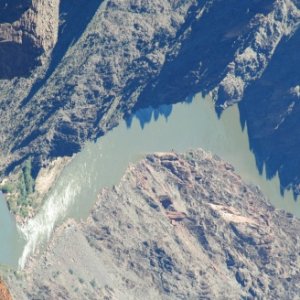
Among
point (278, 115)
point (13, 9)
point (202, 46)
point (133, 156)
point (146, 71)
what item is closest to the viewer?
point (13, 9)

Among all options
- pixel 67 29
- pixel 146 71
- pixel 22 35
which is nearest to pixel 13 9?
pixel 22 35

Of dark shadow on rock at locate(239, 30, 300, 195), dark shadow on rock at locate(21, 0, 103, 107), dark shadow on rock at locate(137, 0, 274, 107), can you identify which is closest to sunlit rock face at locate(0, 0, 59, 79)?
dark shadow on rock at locate(21, 0, 103, 107)

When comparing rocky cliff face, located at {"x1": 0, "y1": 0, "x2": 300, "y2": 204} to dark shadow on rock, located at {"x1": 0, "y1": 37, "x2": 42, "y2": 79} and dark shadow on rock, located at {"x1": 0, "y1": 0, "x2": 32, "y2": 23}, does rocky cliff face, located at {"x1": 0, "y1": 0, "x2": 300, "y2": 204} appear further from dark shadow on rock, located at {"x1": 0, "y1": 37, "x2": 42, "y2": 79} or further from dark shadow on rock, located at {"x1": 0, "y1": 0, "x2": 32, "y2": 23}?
dark shadow on rock, located at {"x1": 0, "y1": 37, "x2": 42, "y2": 79}

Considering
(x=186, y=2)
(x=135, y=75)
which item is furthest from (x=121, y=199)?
(x=186, y=2)

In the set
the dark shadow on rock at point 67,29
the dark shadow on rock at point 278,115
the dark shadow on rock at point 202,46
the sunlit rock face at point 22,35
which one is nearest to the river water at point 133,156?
the dark shadow on rock at point 278,115

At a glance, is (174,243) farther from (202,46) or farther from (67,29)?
(67,29)
